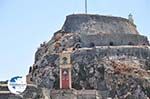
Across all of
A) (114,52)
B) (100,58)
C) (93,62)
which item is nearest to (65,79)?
(93,62)

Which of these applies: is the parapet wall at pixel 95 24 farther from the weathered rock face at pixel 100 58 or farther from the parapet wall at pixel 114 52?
the parapet wall at pixel 114 52

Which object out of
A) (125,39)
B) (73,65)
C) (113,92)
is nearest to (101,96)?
(113,92)

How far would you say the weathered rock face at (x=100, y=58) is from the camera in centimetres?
7569

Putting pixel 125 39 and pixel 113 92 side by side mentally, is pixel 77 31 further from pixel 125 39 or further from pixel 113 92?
pixel 113 92

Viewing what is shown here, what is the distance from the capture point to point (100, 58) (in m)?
79.5

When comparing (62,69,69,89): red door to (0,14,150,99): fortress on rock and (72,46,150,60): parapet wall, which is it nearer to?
(0,14,150,99): fortress on rock

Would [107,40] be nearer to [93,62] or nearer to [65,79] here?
[93,62]

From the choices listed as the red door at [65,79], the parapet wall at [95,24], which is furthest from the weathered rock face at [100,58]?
the red door at [65,79]

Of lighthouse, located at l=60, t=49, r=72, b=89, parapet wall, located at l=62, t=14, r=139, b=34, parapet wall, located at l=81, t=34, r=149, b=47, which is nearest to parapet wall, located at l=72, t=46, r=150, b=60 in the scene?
parapet wall, located at l=81, t=34, r=149, b=47

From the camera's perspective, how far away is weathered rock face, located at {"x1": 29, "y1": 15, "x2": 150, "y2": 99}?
75688 millimetres

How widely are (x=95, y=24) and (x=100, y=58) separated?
8.76m

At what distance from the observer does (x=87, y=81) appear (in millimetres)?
77250

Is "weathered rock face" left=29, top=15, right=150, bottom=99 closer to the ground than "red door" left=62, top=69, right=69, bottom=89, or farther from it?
farther from it

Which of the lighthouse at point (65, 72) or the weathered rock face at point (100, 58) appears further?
the weathered rock face at point (100, 58)
